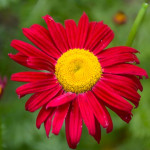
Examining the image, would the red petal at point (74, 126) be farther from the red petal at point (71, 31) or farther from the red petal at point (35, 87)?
the red petal at point (71, 31)

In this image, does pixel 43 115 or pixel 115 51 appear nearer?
pixel 43 115

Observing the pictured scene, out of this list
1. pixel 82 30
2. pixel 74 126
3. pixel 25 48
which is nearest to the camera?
pixel 74 126

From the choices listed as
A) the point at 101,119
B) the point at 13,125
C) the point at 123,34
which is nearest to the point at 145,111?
the point at 123,34

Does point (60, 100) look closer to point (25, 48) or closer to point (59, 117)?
point (59, 117)

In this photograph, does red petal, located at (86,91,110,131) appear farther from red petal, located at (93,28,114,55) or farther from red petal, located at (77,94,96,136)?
red petal, located at (93,28,114,55)

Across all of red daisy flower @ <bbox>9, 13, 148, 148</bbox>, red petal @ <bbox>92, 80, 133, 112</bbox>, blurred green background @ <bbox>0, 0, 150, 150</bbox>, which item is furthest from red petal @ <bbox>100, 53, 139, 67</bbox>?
blurred green background @ <bbox>0, 0, 150, 150</bbox>

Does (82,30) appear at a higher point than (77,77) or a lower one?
higher

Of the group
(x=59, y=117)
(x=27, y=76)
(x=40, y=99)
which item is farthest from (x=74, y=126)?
(x=27, y=76)

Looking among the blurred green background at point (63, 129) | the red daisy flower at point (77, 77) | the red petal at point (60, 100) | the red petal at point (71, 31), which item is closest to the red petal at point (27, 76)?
the red daisy flower at point (77, 77)
